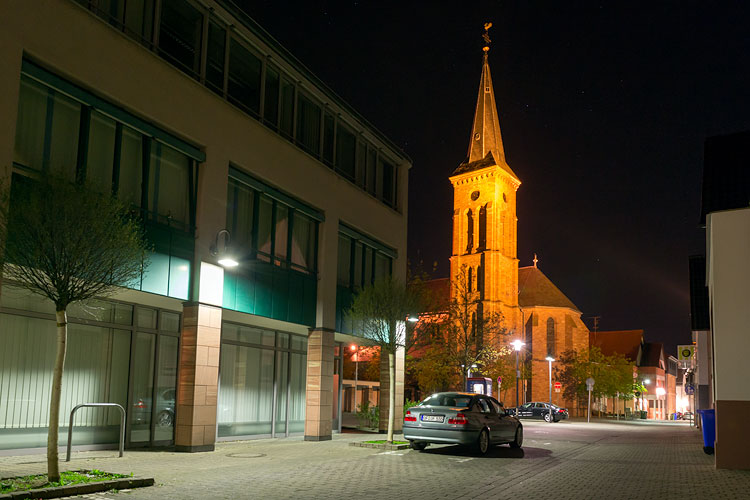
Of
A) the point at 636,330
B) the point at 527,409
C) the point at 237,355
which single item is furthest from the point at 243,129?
the point at 636,330

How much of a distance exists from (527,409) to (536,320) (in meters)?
28.6

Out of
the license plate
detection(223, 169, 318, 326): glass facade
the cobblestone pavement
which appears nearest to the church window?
detection(223, 169, 318, 326): glass facade

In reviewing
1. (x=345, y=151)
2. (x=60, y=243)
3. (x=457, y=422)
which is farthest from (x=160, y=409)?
(x=345, y=151)

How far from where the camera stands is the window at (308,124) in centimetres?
2194

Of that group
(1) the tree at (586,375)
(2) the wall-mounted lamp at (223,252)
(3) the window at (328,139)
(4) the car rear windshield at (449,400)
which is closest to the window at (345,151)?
(3) the window at (328,139)

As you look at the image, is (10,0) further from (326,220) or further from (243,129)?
(326,220)

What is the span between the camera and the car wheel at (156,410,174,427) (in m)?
17.1

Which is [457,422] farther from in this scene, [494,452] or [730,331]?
[730,331]

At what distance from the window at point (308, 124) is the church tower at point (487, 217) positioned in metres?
54.8

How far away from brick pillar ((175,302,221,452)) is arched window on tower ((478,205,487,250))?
65129 mm

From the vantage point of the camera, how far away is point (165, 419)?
17250mm

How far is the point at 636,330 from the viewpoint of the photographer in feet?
349

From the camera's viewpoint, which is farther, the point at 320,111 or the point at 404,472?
the point at 320,111

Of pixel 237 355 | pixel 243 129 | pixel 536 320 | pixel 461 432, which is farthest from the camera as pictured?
pixel 536 320
